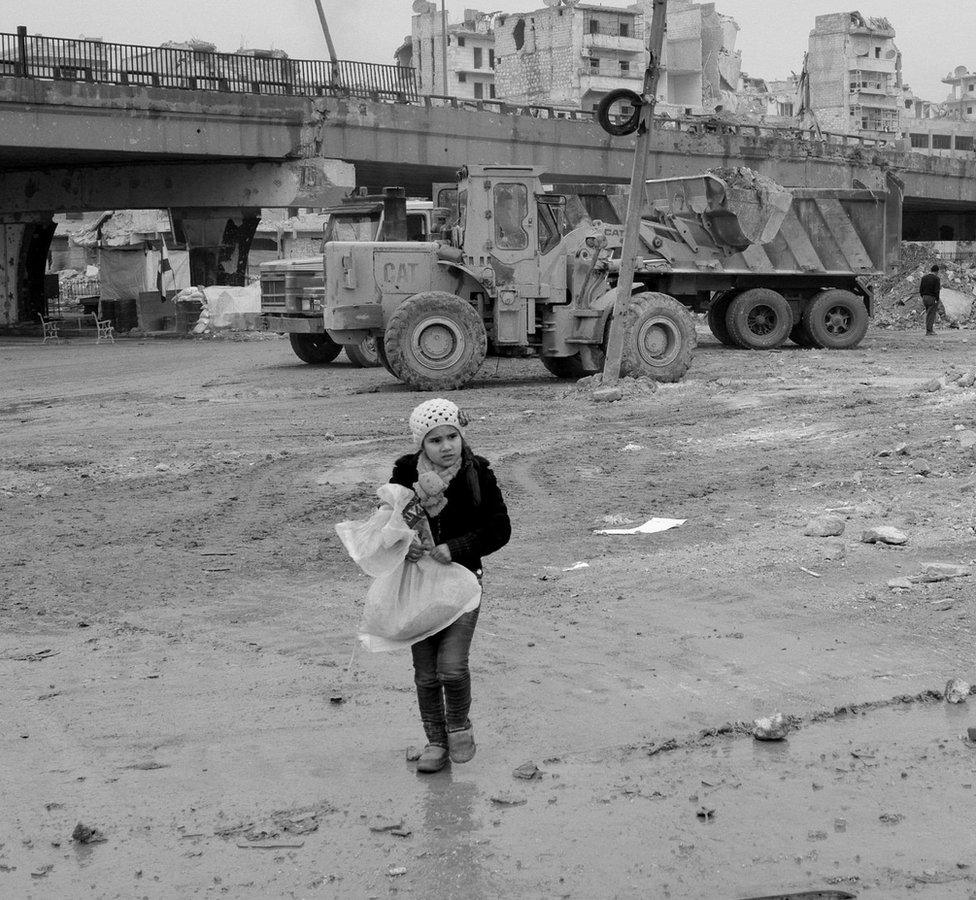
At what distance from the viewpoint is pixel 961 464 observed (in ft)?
33.7

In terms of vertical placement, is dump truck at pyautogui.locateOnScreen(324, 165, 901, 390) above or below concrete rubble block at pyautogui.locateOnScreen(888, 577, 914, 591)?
above

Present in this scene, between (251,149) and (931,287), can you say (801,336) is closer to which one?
(931,287)

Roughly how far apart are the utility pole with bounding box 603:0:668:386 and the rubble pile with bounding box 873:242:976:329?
53.4ft

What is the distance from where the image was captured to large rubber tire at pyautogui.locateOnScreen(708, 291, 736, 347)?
26.0 meters

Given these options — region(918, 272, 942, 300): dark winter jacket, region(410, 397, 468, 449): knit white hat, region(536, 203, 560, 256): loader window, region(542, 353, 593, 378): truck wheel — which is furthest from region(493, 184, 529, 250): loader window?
region(918, 272, 942, 300): dark winter jacket

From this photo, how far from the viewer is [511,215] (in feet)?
60.7

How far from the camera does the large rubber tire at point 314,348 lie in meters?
23.7

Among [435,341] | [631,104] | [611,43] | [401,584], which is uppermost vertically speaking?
[611,43]

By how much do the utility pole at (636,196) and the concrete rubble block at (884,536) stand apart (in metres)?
9.28

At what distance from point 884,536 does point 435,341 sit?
10633mm

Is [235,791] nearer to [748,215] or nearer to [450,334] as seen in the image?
[450,334]

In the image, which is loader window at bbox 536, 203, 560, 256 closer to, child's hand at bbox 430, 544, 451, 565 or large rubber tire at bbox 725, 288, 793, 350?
large rubber tire at bbox 725, 288, 793, 350

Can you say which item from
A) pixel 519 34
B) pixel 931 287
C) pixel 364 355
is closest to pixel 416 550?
pixel 364 355

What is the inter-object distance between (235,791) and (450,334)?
13.7 metres
